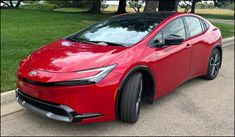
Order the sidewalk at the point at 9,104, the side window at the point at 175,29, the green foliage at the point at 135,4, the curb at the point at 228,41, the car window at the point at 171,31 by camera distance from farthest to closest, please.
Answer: the green foliage at the point at 135,4
the curb at the point at 228,41
the side window at the point at 175,29
the car window at the point at 171,31
the sidewalk at the point at 9,104

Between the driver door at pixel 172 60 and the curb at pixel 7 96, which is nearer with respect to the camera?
the driver door at pixel 172 60

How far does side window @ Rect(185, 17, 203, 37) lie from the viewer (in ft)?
17.8

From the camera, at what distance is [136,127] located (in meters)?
4.00

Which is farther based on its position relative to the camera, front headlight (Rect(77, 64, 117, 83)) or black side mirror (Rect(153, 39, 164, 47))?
black side mirror (Rect(153, 39, 164, 47))

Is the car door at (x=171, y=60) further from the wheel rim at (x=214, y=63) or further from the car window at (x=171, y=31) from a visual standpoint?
the wheel rim at (x=214, y=63)

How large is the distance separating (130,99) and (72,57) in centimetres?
87

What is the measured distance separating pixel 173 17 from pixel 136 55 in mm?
1366

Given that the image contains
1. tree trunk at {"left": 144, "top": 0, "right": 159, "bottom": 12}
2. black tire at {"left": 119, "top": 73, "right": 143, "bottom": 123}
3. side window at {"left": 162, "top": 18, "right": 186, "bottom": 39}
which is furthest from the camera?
tree trunk at {"left": 144, "top": 0, "right": 159, "bottom": 12}

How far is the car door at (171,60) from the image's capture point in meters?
4.43

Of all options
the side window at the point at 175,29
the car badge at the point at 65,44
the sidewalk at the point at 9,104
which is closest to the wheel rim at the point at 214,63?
the side window at the point at 175,29

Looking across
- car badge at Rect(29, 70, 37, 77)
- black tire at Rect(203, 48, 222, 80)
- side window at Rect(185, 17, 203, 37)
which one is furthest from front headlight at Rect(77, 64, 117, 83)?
black tire at Rect(203, 48, 222, 80)

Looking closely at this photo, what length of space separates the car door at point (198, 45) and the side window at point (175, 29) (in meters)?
0.20

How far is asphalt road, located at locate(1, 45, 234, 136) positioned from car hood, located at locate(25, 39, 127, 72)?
2.53 ft

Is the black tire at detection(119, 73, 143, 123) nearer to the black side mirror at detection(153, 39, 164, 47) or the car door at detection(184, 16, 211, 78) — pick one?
the black side mirror at detection(153, 39, 164, 47)
